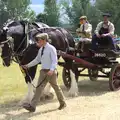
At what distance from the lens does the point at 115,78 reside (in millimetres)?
10805

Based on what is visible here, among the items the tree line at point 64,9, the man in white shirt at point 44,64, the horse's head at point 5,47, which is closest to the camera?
the man in white shirt at point 44,64

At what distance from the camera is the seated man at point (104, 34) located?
10.7 m

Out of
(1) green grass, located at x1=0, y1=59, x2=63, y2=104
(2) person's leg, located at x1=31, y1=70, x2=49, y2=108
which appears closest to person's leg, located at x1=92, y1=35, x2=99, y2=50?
(1) green grass, located at x1=0, y1=59, x2=63, y2=104

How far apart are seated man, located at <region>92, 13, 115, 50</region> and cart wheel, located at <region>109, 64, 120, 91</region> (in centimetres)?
56

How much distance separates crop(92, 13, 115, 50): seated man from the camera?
10.7 m

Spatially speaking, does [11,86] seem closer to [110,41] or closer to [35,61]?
[110,41]

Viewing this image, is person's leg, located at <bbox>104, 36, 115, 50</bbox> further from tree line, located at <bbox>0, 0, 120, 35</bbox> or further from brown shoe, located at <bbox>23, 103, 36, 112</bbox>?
tree line, located at <bbox>0, 0, 120, 35</bbox>

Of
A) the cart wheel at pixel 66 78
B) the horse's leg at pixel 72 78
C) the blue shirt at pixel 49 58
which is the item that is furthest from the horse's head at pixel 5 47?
the cart wheel at pixel 66 78

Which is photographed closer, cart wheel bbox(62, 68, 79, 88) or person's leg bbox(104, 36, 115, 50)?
person's leg bbox(104, 36, 115, 50)

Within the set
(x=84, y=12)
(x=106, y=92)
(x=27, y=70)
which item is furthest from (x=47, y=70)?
(x=84, y=12)

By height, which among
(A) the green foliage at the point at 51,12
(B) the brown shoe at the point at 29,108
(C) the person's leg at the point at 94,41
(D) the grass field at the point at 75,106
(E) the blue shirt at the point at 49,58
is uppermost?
(E) the blue shirt at the point at 49,58

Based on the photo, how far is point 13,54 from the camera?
873 centimetres

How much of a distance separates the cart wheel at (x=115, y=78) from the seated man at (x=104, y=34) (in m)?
0.56

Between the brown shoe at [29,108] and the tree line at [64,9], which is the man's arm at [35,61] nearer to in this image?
the brown shoe at [29,108]
